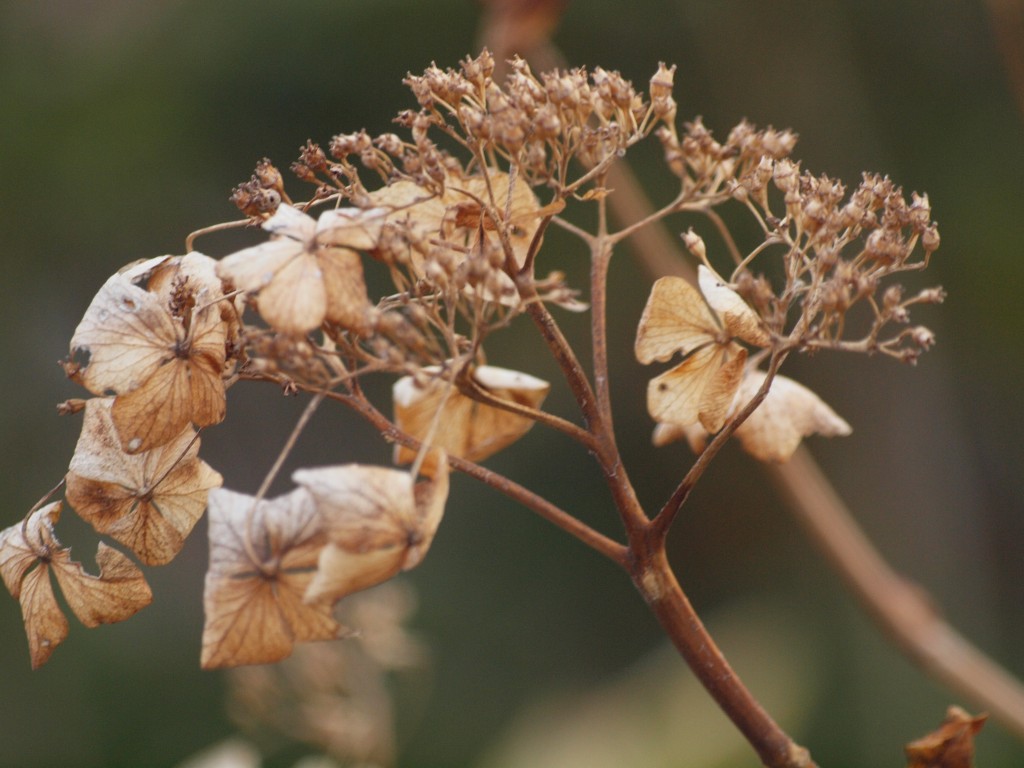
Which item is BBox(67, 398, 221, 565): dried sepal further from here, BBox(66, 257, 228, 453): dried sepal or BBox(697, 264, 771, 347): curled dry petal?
BBox(697, 264, 771, 347): curled dry petal

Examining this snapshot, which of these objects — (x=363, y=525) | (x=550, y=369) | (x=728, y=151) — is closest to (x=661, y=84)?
(x=728, y=151)

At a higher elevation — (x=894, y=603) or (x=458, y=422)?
(x=458, y=422)

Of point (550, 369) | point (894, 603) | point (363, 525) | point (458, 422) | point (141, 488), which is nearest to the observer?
point (363, 525)

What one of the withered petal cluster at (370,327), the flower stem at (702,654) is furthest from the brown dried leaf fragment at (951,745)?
the withered petal cluster at (370,327)

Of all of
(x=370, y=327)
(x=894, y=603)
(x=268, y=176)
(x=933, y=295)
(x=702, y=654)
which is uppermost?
(x=268, y=176)

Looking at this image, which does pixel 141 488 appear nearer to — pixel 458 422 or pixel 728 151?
pixel 458 422

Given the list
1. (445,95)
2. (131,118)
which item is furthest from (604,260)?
(131,118)

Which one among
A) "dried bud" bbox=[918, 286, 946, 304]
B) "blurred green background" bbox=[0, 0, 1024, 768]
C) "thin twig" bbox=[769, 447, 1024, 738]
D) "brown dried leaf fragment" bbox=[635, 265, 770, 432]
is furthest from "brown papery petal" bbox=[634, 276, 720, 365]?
"blurred green background" bbox=[0, 0, 1024, 768]

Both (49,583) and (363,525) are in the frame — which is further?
(49,583)
